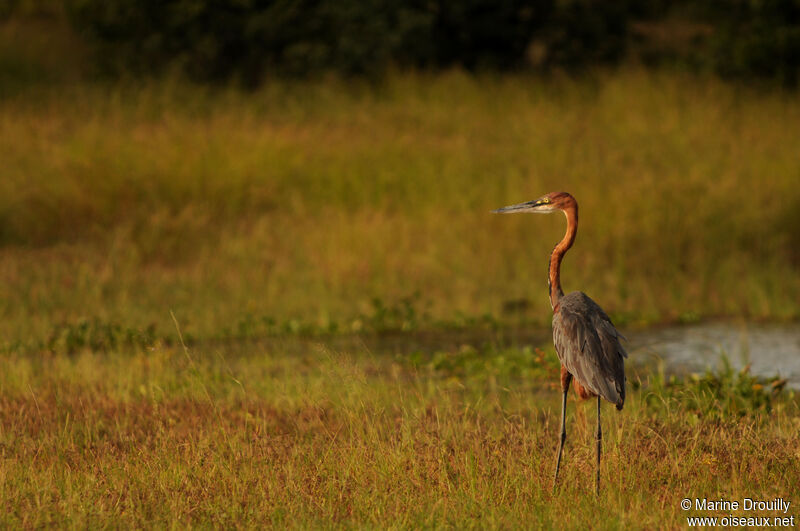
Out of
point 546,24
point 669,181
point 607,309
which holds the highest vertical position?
point 546,24

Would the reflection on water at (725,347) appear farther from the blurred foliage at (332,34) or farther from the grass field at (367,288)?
the blurred foliage at (332,34)

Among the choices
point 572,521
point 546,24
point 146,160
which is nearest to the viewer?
point 572,521

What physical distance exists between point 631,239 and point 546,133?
10.9ft

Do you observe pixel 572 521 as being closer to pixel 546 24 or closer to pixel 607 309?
pixel 607 309

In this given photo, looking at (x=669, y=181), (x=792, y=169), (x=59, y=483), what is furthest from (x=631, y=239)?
(x=59, y=483)

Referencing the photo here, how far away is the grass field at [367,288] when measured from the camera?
5422 mm

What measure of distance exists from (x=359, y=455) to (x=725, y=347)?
15.3 ft

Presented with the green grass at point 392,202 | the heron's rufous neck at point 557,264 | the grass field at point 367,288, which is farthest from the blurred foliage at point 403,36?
the heron's rufous neck at point 557,264

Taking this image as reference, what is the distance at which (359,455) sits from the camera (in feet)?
18.6

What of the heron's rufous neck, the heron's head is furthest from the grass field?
the heron's head

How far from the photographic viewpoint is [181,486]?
5.40 metres

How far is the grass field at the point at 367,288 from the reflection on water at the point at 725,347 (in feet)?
1.33

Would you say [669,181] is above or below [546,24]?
below

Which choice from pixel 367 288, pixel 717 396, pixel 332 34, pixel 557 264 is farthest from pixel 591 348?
pixel 332 34
